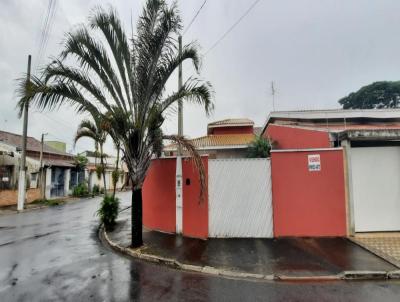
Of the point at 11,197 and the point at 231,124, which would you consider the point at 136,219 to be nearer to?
the point at 231,124

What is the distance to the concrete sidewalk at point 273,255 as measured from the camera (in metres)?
5.71

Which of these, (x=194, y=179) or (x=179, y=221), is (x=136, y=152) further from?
(x=179, y=221)

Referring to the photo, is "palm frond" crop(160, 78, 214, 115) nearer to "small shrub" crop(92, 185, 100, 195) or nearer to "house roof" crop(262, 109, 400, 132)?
"house roof" crop(262, 109, 400, 132)

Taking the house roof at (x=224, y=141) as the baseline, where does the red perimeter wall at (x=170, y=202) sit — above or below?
below

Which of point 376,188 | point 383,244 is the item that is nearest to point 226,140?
point 376,188

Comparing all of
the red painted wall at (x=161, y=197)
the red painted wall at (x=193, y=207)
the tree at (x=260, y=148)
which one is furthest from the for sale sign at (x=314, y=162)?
the tree at (x=260, y=148)

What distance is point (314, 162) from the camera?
8.52 metres

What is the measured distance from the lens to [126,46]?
26.5 feet

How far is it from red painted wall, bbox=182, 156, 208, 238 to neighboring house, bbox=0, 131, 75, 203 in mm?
18277

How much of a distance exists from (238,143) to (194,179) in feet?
32.1

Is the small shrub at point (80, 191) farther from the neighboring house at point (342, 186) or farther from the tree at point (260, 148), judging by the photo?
the neighboring house at point (342, 186)

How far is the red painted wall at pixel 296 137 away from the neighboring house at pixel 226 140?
2.11 m

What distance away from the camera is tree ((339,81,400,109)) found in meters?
38.4

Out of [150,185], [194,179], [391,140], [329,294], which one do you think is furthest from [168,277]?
[391,140]
